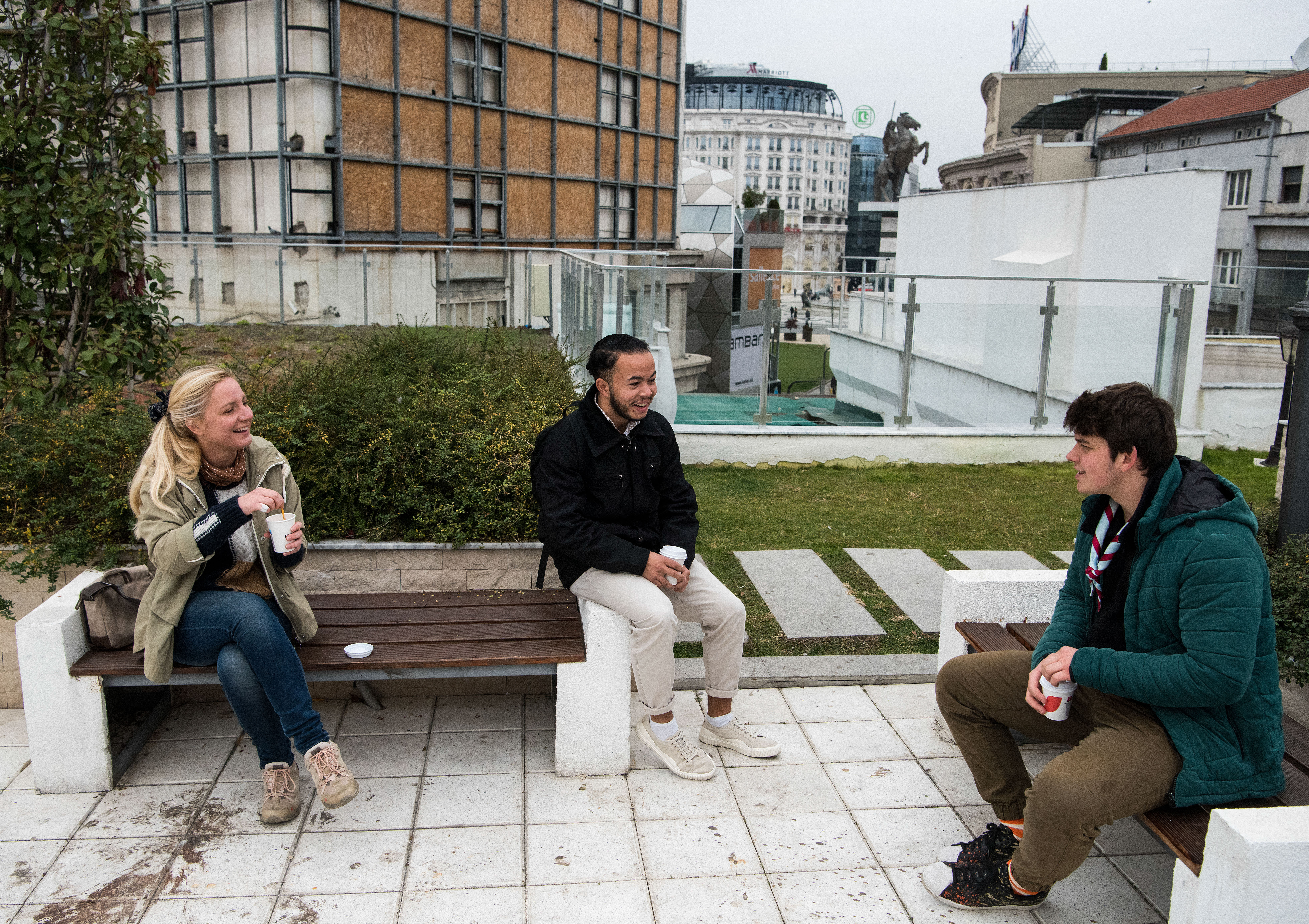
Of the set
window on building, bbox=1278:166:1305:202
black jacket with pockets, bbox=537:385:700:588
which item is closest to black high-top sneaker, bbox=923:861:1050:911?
black jacket with pockets, bbox=537:385:700:588

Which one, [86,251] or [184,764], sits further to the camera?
[86,251]

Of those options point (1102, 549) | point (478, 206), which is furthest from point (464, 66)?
point (1102, 549)

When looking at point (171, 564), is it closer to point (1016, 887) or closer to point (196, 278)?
point (1016, 887)

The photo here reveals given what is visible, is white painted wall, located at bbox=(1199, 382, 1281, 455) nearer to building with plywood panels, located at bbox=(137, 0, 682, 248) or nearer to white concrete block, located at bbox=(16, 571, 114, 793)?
white concrete block, located at bbox=(16, 571, 114, 793)

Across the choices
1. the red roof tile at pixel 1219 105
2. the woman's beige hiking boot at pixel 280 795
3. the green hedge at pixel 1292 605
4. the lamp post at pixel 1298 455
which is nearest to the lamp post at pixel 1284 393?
the lamp post at pixel 1298 455

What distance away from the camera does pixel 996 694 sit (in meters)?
3.34

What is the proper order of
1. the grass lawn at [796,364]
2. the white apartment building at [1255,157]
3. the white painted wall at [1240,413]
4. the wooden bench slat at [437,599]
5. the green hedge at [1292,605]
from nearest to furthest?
the green hedge at [1292,605] → the wooden bench slat at [437,599] → the grass lawn at [796,364] → the white painted wall at [1240,413] → the white apartment building at [1255,157]

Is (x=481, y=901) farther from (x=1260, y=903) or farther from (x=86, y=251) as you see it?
(x=86, y=251)

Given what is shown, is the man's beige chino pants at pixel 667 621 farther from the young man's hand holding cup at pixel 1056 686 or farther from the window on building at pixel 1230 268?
the window on building at pixel 1230 268

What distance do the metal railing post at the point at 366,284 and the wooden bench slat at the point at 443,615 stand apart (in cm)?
1670

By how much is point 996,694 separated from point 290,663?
2365 mm

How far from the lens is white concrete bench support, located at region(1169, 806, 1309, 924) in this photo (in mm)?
2473

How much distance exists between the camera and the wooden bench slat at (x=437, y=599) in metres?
4.22

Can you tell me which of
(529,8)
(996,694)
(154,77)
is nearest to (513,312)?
(529,8)
